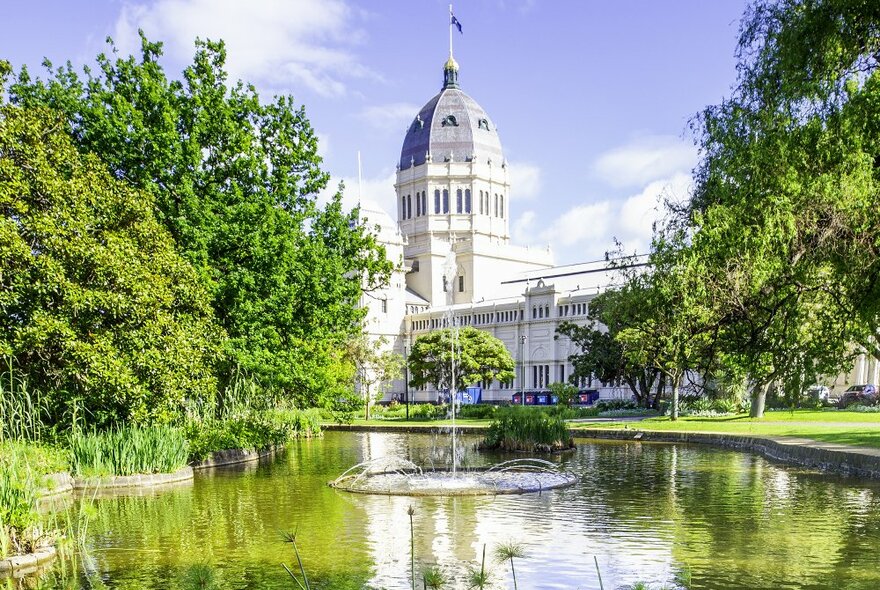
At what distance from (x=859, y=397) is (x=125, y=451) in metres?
48.4

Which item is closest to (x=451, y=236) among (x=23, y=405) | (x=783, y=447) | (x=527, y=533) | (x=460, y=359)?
(x=460, y=359)

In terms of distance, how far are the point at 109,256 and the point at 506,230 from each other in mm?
98610

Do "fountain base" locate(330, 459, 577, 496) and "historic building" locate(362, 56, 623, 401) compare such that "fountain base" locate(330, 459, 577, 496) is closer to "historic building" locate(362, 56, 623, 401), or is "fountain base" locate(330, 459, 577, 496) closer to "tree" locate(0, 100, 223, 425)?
"tree" locate(0, 100, 223, 425)

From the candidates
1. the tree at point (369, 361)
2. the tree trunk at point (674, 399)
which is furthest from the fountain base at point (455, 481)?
the tree at point (369, 361)

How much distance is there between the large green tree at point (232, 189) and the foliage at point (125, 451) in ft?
12.9

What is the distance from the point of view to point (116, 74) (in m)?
27.3

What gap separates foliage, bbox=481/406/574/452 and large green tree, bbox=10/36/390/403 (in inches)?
247

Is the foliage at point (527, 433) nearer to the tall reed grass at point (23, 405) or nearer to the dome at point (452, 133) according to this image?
the tall reed grass at point (23, 405)

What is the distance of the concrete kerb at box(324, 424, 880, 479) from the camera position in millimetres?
20688

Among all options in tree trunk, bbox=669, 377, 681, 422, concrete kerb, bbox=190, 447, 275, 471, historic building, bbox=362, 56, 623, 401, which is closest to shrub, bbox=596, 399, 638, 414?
tree trunk, bbox=669, 377, 681, 422

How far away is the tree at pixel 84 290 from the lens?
1864cm

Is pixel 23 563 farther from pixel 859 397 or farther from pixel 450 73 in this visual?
pixel 450 73

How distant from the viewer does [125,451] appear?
1991 cm

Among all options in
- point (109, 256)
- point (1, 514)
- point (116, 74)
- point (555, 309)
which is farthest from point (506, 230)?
point (1, 514)
